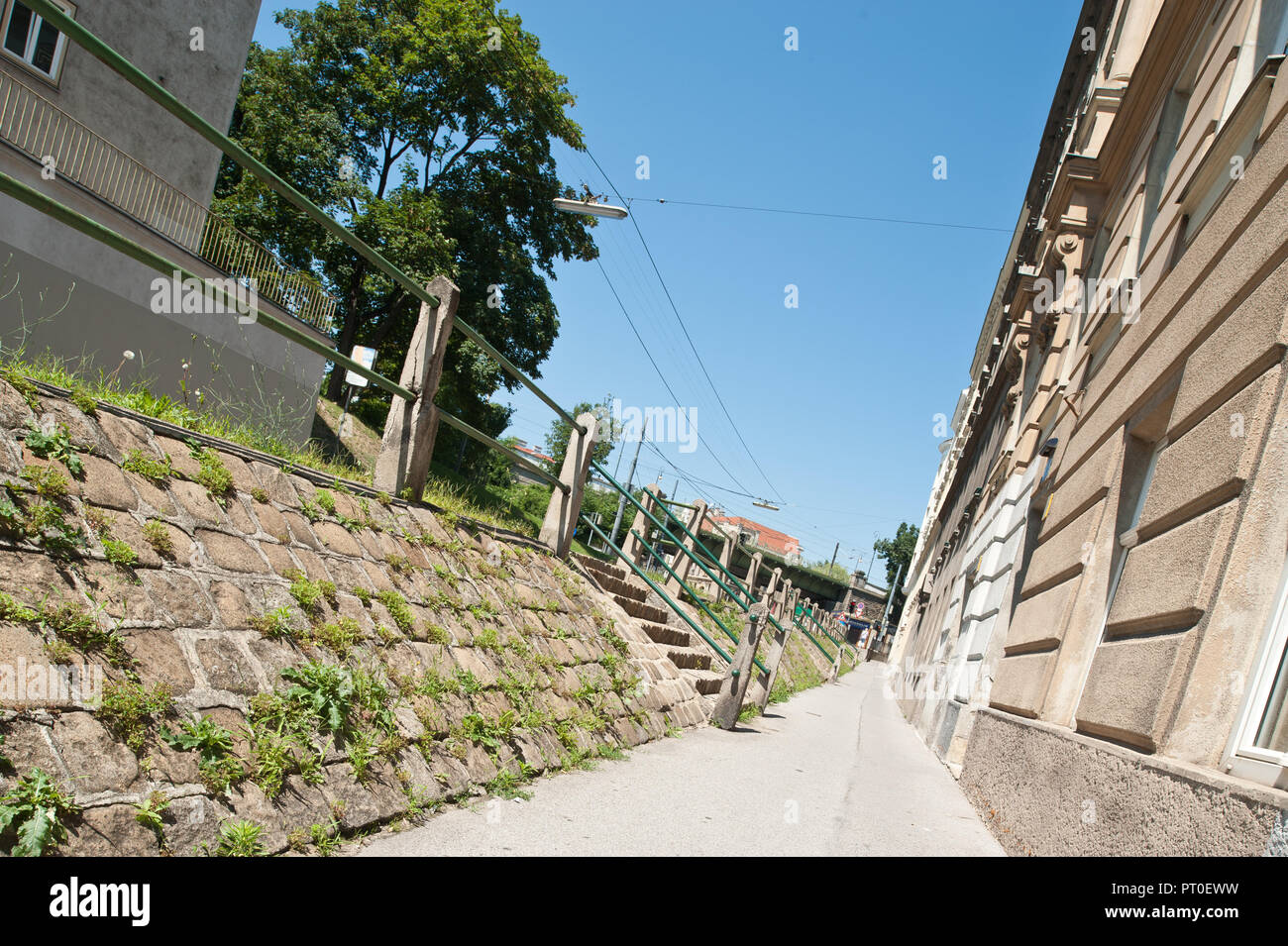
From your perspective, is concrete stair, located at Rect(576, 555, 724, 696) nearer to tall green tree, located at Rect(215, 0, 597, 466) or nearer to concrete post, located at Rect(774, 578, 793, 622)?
concrete post, located at Rect(774, 578, 793, 622)

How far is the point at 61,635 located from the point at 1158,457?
5.47 m

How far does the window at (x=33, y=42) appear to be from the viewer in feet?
42.6

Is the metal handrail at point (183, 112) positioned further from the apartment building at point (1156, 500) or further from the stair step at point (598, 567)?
the apartment building at point (1156, 500)

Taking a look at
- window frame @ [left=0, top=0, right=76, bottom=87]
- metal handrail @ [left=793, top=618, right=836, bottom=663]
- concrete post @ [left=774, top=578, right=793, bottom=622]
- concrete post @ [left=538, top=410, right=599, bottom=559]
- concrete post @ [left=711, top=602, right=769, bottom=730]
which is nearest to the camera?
concrete post @ [left=538, top=410, right=599, bottom=559]

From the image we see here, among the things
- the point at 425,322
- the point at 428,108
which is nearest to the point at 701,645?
the point at 425,322

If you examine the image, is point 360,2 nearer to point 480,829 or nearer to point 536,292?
point 536,292

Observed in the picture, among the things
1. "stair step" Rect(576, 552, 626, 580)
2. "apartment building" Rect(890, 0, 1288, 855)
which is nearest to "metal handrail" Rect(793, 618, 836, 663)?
"apartment building" Rect(890, 0, 1288, 855)

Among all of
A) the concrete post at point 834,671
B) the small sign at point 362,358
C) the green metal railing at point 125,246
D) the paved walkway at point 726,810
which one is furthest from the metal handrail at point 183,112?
the concrete post at point 834,671

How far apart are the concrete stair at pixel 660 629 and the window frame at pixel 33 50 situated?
12.0 meters

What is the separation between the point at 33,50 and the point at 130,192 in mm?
2392

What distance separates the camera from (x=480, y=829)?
12.2 ft

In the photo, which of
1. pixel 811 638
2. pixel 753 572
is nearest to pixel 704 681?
pixel 753 572

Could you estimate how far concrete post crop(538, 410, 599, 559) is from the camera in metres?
8.12
